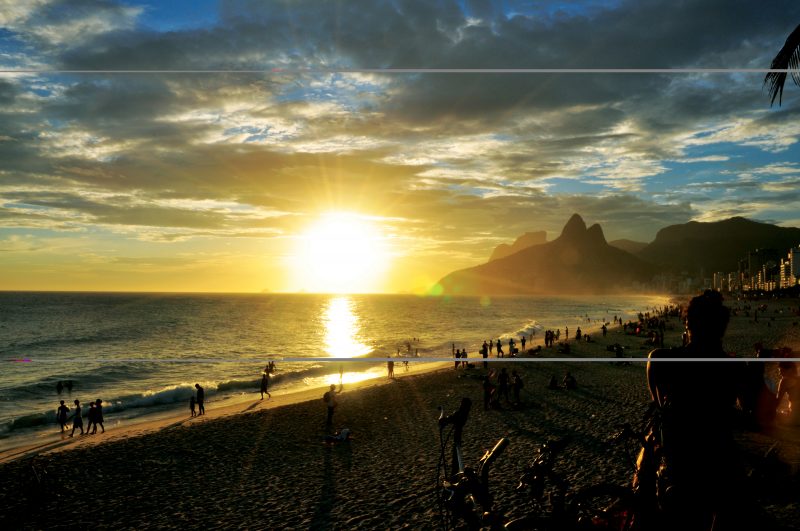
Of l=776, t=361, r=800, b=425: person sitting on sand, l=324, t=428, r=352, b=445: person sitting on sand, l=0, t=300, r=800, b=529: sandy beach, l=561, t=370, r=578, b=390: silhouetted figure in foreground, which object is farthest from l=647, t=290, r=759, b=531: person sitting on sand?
l=561, t=370, r=578, b=390: silhouetted figure in foreground

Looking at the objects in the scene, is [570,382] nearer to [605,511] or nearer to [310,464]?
[310,464]

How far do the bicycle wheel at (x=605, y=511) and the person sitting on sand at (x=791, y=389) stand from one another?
1119cm

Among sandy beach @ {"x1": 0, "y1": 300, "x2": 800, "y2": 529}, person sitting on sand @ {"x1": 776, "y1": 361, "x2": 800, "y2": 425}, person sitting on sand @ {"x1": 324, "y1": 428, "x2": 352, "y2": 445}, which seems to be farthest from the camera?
person sitting on sand @ {"x1": 324, "y1": 428, "x2": 352, "y2": 445}

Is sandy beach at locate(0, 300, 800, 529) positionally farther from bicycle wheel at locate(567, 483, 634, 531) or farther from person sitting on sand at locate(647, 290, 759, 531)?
person sitting on sand at locate(647, 290, 759, 531)

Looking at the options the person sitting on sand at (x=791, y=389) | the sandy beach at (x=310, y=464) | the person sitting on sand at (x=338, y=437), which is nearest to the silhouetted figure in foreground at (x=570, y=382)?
the sandy beach at (x=310, y=464)

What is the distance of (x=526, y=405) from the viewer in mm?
20875

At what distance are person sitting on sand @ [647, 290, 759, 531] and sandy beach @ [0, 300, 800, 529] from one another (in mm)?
6054

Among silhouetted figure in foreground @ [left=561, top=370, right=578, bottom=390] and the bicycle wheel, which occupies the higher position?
the bicycle wheel

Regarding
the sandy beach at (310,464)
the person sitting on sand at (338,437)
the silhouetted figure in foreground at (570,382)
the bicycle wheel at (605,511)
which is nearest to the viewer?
the bicycle wheel at (605,511)

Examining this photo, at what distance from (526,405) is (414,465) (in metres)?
8.55

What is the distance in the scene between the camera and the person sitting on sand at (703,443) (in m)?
2.95

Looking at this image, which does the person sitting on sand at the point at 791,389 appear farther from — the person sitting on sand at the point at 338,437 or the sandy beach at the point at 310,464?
the person sitting on sand at the point at 338,437

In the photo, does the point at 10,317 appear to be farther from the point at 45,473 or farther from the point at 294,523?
the point at 294,523

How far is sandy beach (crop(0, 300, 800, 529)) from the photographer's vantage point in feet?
35.3
